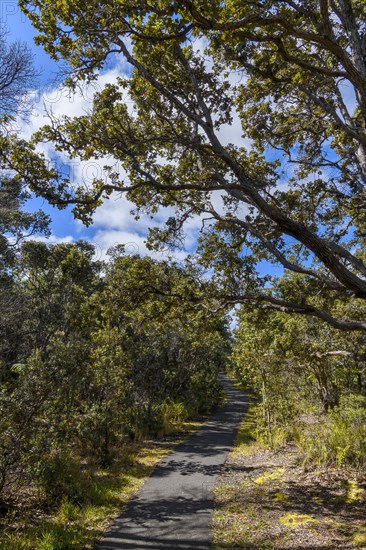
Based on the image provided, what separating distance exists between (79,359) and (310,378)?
25.8ft

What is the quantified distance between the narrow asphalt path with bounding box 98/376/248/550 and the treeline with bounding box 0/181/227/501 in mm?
1458

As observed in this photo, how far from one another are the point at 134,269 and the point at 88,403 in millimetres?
6658

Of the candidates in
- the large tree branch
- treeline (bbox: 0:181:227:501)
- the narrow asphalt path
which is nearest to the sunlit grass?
the narrow asphalt path

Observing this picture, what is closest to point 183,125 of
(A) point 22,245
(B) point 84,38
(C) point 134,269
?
(B) point 84,38

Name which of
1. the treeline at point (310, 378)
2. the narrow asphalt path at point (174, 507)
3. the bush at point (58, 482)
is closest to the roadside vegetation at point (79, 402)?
the bush at point (58, 482)

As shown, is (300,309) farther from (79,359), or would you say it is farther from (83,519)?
(79,359)

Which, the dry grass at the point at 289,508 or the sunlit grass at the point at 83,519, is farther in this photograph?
the dry grass at the point at 289,508

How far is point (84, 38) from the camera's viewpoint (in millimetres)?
5895

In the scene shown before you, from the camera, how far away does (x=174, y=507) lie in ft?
22.8

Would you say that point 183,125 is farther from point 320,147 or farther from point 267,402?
point 267,402

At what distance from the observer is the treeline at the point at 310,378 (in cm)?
814

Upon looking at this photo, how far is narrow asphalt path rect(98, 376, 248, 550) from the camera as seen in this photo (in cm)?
546

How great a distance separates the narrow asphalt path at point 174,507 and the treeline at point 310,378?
2.39 metres

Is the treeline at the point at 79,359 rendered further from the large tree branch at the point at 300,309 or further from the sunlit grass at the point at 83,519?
the large tree branch at the point at 300,309
